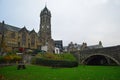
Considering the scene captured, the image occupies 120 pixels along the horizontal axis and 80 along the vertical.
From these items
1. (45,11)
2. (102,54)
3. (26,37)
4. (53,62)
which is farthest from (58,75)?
(45,11)

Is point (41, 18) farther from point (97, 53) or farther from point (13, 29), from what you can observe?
point (97, 53)

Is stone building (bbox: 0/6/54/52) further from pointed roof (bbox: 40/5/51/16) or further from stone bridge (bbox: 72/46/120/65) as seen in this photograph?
stone bridge (bbox: 72/46/120/65)

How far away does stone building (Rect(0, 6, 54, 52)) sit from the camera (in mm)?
59044

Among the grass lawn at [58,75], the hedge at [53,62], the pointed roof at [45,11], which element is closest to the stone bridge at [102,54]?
the hedge at [53,62]

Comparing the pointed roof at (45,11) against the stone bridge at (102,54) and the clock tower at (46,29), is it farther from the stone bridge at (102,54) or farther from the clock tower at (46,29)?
the stone bridge at (102,54)

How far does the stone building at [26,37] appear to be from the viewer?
59.0 meters

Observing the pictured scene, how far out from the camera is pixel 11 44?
61.1 m

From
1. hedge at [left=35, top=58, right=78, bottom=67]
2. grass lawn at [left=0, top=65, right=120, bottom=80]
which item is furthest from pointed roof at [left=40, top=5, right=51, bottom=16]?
grass lawn at [left=0, top=65, right=120, bottom=80]

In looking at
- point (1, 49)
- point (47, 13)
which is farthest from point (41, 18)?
point (1, 49)

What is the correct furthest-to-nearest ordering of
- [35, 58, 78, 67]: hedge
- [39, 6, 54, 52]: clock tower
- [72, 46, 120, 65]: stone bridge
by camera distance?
[39, 6, 54, 52]: clock tower < [72, 46, 120, 65]: stone bridge < [35, 58, 78, 67]: hedge

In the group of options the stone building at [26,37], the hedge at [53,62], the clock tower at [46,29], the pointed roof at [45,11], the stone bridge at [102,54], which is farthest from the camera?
the pointed roof at [45,11]

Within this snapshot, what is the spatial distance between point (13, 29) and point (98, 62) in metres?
42.6

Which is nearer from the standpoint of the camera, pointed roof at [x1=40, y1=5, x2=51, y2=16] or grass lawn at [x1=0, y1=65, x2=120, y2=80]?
grass lawn at [x1=0, y1=65, x2=120, y2=80]

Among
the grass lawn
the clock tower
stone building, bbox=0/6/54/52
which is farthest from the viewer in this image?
the clock tower
